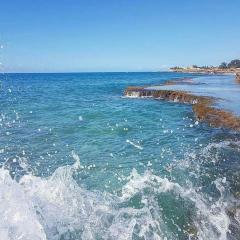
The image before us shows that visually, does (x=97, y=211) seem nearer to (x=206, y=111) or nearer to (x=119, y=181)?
(x=119, y=181)

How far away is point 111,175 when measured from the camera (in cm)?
1551

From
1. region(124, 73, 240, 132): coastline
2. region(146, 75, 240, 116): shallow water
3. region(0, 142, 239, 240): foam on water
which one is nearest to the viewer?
region(0, 142, 239, 240): foam on water

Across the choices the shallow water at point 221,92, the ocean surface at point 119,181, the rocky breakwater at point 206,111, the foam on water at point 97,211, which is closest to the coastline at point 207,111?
the rocky breakwater at point 206,111

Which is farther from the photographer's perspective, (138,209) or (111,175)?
(111,175)

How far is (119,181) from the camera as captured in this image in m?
14.7

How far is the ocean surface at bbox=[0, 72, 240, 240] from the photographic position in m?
9.72

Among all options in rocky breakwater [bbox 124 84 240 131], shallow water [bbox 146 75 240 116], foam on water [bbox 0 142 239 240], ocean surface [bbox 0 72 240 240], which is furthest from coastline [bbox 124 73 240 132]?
foam on water [bbox 0 142 239 240]

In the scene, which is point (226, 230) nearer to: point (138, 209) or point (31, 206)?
point (138, 209)

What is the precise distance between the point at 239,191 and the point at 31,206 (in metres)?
7.79

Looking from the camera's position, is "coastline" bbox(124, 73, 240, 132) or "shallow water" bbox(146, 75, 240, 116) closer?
"coastline" bbox(124, 73, 240, 132)

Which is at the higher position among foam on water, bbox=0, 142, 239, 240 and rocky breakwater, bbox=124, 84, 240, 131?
foam on water, bbox=0, 142, 239, 240

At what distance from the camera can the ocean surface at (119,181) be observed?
31.9 feet

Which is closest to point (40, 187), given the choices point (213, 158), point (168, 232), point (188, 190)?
point (168, 232)

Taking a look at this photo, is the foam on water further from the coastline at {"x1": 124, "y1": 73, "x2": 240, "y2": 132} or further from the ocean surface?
the coastline at {"x1": 124, "y1": 73, "x2": 240, "y2": 132}
